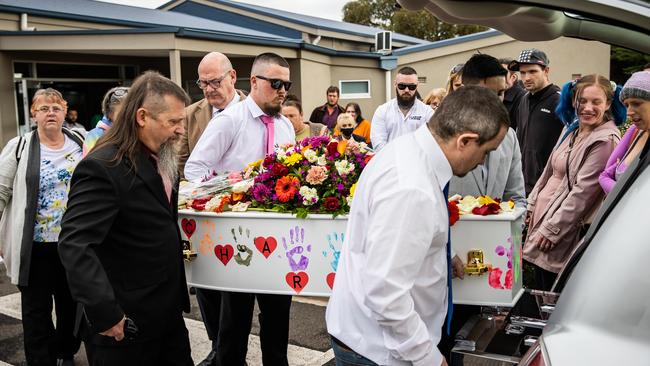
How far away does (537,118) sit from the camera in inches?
212

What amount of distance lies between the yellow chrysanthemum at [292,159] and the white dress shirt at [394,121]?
3536 mm

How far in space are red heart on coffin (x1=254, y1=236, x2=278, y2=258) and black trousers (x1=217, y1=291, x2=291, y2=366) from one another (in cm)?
78

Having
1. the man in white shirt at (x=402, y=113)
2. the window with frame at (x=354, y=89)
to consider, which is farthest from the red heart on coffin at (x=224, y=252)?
the window with frame at (x=354, y=89)

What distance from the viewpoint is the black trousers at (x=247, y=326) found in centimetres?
395

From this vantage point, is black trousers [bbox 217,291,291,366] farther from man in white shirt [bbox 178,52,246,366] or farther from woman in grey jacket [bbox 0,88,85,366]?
woman in grey jacket [bbox 0,88,85,366]

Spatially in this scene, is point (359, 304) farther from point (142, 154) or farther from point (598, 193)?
point (598, 193)

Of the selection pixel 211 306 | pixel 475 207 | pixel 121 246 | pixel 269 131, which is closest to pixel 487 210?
pixel 475 207

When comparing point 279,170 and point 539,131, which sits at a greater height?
point 539,131

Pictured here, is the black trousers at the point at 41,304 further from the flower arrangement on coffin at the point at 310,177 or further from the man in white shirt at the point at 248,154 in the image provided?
the flower arrangement on coffin at the point at 310,177

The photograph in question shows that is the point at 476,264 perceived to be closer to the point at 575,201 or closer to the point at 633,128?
the point at 575,201

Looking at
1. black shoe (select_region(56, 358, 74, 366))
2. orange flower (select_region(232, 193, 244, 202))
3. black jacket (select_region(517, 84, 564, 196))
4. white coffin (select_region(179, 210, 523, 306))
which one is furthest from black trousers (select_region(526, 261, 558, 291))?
black shoe (select_region(56, 358, 74, 366))

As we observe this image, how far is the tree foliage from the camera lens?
45938mm

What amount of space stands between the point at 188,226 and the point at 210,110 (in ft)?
6.10

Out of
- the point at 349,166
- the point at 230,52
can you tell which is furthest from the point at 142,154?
the point at 230,52
